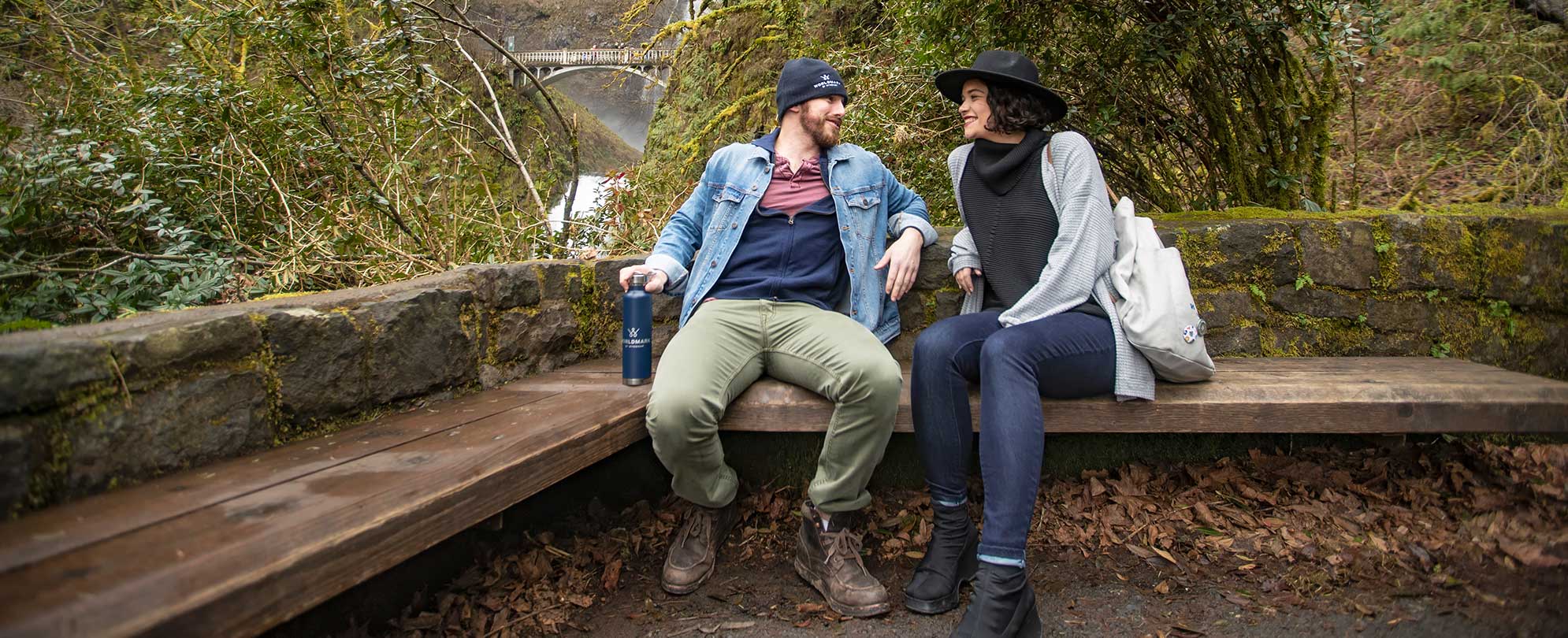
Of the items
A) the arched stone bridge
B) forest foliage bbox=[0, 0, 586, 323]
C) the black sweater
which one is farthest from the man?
the arched stone bridge

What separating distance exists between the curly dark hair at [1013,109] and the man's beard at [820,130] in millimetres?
524

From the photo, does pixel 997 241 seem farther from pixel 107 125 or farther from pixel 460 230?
pixel 107 125

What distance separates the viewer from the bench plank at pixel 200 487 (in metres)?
1.42

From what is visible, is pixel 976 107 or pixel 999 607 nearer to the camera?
pixel 999 607

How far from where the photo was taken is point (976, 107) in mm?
2812

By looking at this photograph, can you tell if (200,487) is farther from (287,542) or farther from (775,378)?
(775,378)

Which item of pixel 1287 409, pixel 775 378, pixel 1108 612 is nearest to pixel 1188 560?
pixel 1108 612

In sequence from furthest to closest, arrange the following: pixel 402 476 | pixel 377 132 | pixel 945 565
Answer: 1. pixel 377 132
2. pixel 945 565
3. pixel 402 476

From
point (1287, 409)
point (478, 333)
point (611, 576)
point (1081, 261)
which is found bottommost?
point (611, 576)

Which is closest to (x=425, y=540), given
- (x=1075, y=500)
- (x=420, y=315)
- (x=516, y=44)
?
(x=420, y=315)

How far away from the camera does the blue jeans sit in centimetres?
232

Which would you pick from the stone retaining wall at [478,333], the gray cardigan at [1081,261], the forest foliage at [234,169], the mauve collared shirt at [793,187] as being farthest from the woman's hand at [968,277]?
the forest foliage at [234,169]

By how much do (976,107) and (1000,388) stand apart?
0.97m

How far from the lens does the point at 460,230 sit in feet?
13.6
